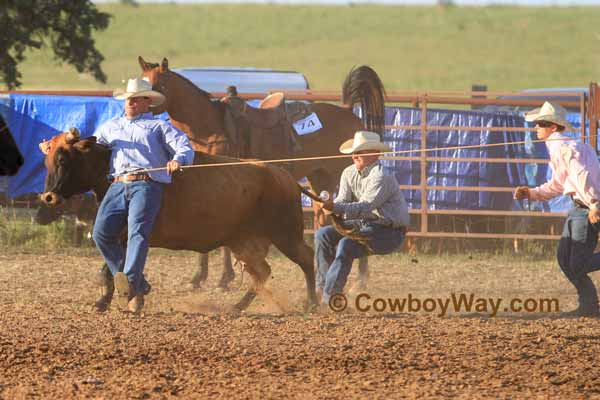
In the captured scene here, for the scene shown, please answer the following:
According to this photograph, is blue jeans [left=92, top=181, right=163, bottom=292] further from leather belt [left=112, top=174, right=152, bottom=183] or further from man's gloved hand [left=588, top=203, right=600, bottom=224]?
man's gloved hand [left=588, top=203, right=600, bottom=224]

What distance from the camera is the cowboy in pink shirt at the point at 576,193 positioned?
27.5ft

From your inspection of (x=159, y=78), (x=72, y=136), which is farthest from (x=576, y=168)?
(x=159, y=78)

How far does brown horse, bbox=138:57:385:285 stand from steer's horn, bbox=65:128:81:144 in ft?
8.34

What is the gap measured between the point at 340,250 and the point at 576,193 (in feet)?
5.87

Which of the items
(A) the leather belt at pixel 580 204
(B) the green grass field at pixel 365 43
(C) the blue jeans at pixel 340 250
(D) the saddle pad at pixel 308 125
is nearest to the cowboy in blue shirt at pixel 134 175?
(C) the blue jeans at pixel 340 250

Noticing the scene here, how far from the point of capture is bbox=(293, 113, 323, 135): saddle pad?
11.9 m

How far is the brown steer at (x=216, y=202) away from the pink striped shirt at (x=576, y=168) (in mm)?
1993

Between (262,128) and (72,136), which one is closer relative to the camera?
(72,136)

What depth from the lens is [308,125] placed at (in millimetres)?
11992

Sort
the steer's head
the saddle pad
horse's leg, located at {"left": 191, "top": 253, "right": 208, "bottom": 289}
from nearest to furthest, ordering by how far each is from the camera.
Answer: the steer's head < horse's leg, located at {"left": 191, "top": 253, "right": 208, "bottom": 289} < the saddle pad

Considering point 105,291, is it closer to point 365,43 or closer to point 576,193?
point 576,193

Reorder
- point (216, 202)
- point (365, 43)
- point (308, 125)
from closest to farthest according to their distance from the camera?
1. point (216, 202)
2. point (308, 125)
3. point (365, 43)

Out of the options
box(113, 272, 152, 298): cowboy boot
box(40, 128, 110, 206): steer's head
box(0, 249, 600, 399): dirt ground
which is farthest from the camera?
box(40, 128, 110, 206): steer's head

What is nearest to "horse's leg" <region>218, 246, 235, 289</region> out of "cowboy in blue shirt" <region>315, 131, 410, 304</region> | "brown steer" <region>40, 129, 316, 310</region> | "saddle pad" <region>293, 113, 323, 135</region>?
"brown steer" <region>40, 129, 316, 310</region>
